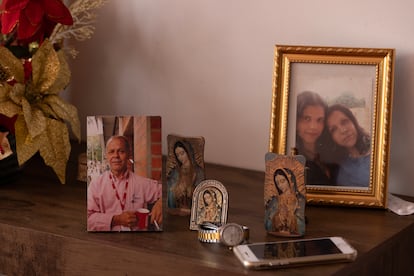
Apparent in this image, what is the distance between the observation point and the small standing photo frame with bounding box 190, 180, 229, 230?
121 cm

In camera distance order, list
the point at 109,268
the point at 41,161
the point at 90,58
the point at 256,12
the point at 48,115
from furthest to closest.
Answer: the point at 90,58 < the point at 41,161 < the point at 256,12 < the point at 48,115 < the point at 109,268

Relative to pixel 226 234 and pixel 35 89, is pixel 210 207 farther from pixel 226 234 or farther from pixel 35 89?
pixel 35 89

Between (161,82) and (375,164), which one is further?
(161,82)

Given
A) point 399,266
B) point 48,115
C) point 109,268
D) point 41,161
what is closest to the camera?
point 109,268

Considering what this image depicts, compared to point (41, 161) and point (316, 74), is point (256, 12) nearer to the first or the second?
point (316, 74)

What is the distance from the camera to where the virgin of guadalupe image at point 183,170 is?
1.29 m

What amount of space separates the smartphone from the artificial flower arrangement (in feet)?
1.51

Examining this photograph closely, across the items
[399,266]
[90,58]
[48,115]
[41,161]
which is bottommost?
[399,266]

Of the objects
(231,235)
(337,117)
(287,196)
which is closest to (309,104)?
(337,117)

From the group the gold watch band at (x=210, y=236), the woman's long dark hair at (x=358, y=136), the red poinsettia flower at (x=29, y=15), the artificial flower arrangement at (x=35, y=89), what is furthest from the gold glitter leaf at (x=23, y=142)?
the woman's long dark hair at (x=358, y=136)

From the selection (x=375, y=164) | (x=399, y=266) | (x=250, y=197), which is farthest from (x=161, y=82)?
(x=399, y=266)

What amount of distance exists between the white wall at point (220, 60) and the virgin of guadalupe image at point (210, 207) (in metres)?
0.39

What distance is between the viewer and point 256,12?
5.06 feet

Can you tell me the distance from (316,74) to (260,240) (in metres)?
0.35
